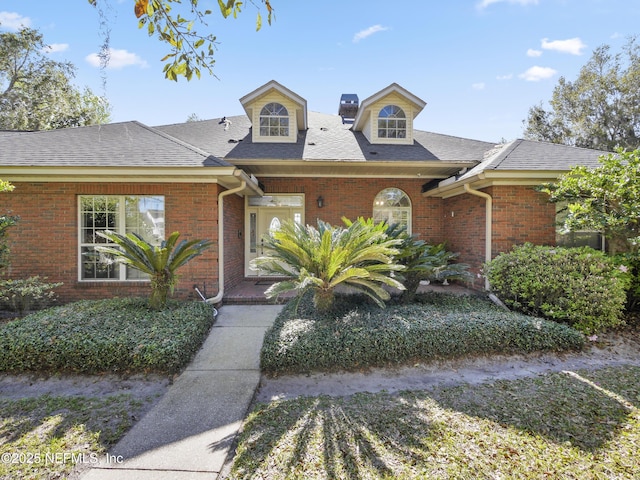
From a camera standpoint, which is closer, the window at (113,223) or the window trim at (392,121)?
the window at (113,223)

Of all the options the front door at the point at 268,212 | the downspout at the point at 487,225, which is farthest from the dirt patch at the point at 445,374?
the front door at the point at 268,212

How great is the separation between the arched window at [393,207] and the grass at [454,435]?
20.0ft

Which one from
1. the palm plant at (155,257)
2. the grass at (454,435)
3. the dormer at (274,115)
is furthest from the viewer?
the dormer at (274,115)

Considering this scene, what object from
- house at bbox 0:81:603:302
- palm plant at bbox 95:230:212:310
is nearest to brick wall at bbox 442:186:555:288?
house at bbox 0:81:603:302

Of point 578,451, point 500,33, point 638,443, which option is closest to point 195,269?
point 578,451

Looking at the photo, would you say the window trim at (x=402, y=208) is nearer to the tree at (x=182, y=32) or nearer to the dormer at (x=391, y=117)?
the dormer at (x=391, y=117)

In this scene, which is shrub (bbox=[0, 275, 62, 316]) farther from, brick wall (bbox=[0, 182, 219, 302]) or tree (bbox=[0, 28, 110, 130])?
tree (bbox=[0, 28, 110, 130])

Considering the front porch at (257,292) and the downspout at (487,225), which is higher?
the downspout at (487,225)

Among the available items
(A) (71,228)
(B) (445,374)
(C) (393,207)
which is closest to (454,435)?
(B) (445,374)

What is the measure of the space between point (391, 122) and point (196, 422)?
938 cm

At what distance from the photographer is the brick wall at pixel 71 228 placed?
6.38m

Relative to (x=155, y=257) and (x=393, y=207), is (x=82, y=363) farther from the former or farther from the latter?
(x=393, y=207)

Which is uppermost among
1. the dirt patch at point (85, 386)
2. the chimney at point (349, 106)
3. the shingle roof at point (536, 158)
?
the chimney at point (349, 106)

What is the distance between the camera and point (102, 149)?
6762 millimetres
